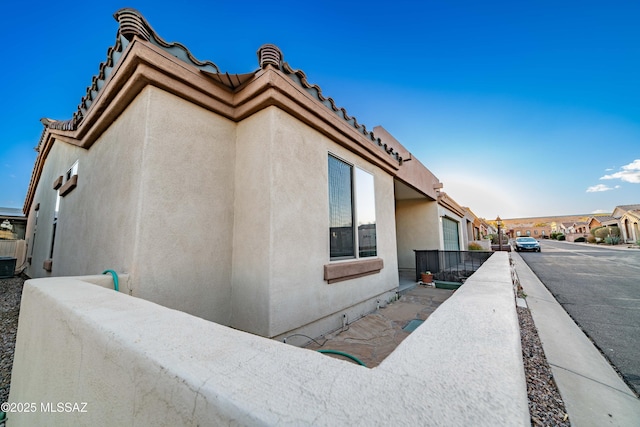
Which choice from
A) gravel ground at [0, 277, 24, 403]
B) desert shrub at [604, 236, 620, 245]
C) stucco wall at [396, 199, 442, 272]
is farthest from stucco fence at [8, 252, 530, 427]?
desert shrub at [604, 236, 620, 245]

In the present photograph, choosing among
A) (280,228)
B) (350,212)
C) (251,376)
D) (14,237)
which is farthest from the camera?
(14,237)

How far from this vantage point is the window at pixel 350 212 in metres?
4.40

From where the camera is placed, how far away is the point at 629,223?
29734mm

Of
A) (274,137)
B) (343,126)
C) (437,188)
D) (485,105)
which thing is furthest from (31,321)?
(485,105)

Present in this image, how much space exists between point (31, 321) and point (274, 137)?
9.45 feet

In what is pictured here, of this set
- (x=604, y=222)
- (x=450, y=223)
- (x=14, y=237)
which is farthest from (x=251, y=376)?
(x=604, y=222)

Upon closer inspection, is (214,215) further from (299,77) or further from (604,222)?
(604,222)

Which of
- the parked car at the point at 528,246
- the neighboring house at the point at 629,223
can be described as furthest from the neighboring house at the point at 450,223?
the neighboring house at the point at 629,223

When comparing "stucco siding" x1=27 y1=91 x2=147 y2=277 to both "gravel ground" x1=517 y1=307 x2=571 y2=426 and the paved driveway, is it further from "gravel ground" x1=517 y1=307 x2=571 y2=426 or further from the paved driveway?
the paved driveway

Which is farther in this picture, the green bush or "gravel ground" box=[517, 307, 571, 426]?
the green bush

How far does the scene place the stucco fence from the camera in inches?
20.9

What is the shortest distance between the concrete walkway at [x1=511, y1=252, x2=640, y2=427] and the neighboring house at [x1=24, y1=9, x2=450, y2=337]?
2.78 m

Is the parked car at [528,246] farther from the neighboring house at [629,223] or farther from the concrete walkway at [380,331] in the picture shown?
the concrete walkway at [380,331]

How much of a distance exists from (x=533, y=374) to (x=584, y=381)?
542mm
